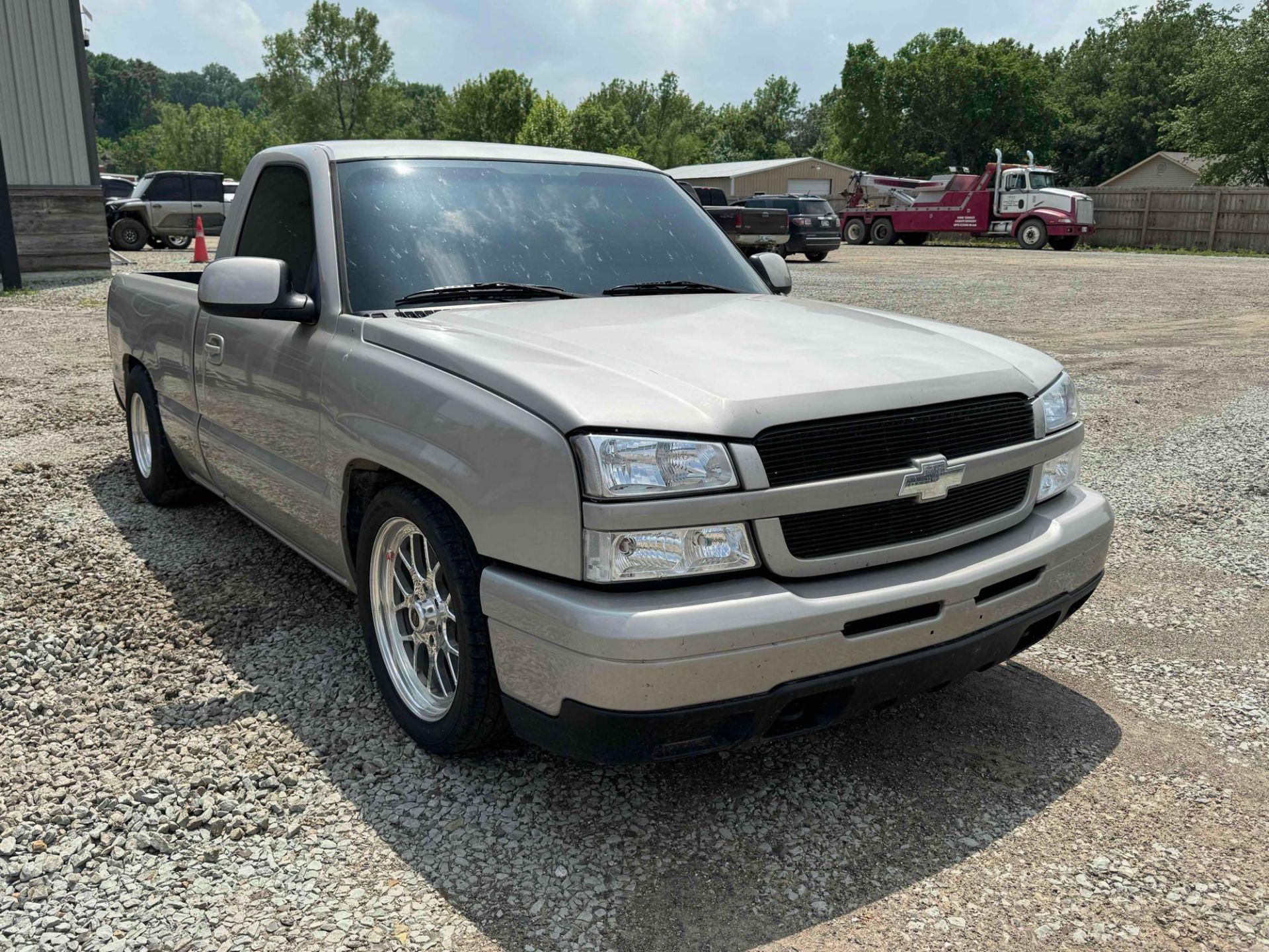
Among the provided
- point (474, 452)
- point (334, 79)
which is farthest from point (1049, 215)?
point (334, 79)

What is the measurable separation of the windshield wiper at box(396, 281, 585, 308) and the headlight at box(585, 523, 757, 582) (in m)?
1.36

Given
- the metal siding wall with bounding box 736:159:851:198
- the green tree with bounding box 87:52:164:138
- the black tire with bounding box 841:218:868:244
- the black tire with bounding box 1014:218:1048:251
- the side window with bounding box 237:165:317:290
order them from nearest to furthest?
the side window with bounding box 237:165:317:290, the black tire with bounding box 1014:218:1048:251, the black tire with bounding box 841:218:868:244, the metal siding wall with bounding box 736:159:851:198, the green tree with bounding box 87:52:164:138

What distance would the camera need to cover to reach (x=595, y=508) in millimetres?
2398

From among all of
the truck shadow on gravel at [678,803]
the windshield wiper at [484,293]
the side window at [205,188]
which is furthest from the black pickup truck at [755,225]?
the truck shadow on gravel at [678,803]

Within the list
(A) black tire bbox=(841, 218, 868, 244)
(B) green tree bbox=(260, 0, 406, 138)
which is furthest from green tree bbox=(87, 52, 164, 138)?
(A) black tire bbox=(841, 218, 868, 244)

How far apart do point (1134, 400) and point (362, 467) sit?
7332 mm

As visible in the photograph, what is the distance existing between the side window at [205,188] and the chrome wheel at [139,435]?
24.0 metres

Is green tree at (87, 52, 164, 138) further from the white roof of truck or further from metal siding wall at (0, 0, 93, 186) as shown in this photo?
the white roof of truck

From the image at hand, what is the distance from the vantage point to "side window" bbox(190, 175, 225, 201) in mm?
27403

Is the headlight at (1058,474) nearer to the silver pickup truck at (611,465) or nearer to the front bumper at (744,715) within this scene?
the silver pickup truck at (611,465)

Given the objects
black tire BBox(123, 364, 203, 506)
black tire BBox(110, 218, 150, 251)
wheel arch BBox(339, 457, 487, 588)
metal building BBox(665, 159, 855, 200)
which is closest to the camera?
wheel arch BBox(339, 457, 487, 588)

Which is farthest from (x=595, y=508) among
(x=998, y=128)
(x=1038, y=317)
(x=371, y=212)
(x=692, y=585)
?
(x=998, y=128)

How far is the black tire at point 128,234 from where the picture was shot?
27016 millimetres

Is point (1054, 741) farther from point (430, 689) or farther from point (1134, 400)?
point (1134, 400)
